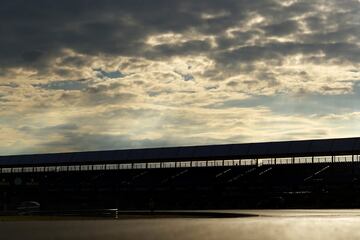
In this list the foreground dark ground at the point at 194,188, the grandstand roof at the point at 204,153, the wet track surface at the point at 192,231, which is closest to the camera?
the wet track surface at the point at 192,231

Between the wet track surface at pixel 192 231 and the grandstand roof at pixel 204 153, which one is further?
the grandstand roof at pixel 204 153

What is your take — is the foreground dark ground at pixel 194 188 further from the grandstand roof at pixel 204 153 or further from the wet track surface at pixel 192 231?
the wet track surface at pixel 192 231

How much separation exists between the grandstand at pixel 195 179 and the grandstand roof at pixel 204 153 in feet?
0.46

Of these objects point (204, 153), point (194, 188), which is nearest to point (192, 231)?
point (194, 188)

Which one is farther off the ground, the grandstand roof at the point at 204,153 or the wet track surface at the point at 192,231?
the grandstand roof at the point at 204,153

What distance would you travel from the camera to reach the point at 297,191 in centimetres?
9612

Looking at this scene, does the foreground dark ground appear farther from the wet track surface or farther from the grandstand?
the wet track surface

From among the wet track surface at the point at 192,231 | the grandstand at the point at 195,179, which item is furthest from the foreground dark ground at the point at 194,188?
the wet track surface at the point at 192,231

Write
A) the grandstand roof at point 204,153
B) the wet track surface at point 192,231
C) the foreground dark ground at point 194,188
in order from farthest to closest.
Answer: the grandstand roof at point 204,153, the foreground dark ground at point 194,188, the wet track surface at point 192,231

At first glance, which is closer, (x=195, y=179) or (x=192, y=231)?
(x=192, y=231)

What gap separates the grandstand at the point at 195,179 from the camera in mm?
94000

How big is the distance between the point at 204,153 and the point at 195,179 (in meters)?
5.38

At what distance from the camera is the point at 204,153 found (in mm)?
109688

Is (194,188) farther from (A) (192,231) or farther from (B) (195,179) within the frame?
(A) (192,231)
